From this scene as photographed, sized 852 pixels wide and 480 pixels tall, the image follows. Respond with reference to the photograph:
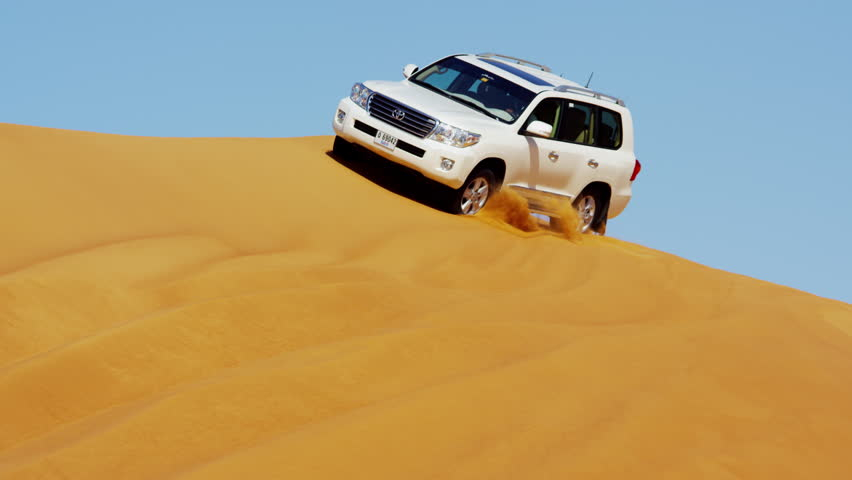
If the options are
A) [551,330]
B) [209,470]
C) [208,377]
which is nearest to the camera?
[209,470]

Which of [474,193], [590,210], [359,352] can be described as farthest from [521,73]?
[359,352]

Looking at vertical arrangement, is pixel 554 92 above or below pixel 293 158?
above

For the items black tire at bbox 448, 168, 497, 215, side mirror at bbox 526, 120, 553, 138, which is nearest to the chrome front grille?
black tire at bbox 448, 168, 497, 215

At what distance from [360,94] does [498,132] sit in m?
1.78

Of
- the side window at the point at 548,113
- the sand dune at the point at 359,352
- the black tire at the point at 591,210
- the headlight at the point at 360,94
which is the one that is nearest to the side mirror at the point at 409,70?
the headlight at the point at 360,94

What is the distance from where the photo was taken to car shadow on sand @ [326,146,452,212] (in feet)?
35.3

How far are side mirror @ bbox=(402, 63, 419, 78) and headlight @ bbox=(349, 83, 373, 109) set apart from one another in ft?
2.96

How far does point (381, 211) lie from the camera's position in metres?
9.52

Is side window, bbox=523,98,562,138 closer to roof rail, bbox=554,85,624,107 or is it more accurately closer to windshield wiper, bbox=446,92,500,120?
roof rail, bbox=554,85,624,107

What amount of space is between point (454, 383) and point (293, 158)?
7158 millimetres

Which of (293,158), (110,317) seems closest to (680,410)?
(110,317)

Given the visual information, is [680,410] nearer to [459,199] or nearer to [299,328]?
[299,328]

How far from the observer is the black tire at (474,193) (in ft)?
35.1

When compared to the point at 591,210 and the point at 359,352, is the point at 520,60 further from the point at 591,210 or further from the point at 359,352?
the point at 359,352
